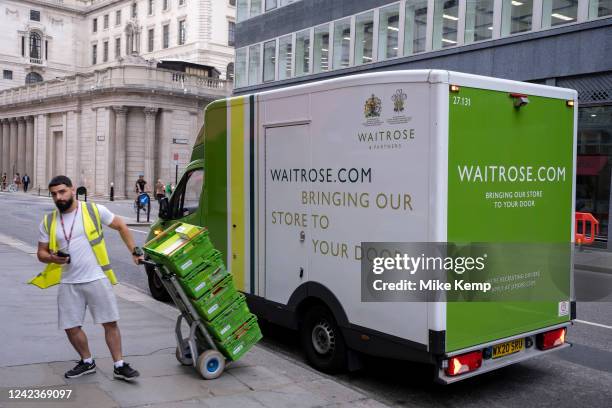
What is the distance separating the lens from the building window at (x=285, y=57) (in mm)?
29562

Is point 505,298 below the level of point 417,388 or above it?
above

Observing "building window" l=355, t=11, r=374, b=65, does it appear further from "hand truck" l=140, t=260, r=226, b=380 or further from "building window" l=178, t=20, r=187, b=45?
"building window" l=178, t=20, r=187, b=45

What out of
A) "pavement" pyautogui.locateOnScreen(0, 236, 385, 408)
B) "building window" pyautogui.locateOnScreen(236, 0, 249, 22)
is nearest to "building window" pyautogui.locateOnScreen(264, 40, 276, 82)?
"building window" pyautogui.locateOnScreen(236, 0, 249, 22)

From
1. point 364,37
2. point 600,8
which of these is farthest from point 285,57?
point 600,8

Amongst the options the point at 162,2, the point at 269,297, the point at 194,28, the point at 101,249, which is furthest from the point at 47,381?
the point at 162,2

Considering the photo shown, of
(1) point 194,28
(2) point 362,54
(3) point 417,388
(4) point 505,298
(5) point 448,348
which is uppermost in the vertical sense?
(1) point 194,28

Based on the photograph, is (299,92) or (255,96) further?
→ (255,96)

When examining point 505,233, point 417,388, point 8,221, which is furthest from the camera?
point 8,221

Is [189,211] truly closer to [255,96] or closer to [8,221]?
[255,96]

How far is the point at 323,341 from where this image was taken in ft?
20.8

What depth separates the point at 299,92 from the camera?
6445 millimetres

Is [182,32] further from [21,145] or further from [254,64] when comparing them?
[254,64]

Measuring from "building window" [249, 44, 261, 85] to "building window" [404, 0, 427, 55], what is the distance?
10.5 m

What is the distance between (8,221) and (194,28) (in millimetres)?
47430
